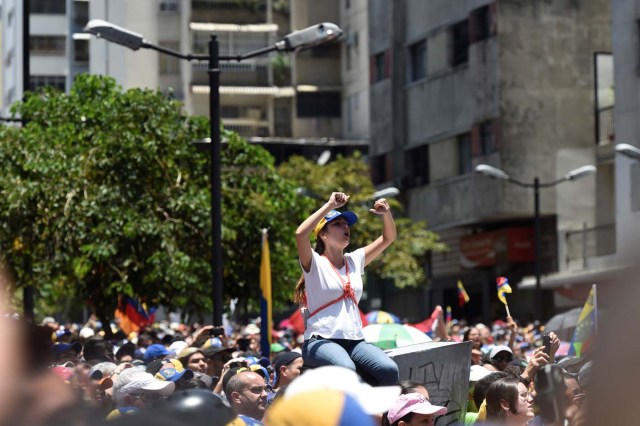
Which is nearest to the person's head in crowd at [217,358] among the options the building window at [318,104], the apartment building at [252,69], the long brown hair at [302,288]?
the long brown hair at [302,288]

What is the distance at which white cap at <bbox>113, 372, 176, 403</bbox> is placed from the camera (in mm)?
8609

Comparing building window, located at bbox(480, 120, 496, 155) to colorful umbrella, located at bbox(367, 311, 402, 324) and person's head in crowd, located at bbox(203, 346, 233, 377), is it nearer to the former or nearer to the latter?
colorful umbrella, located at bbox(367, 311, 402, 324)

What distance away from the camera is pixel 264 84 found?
239 feet

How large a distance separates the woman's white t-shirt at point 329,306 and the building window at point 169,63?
64.1 m

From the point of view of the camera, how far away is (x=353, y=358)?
352 inches

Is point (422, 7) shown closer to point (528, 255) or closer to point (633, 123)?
point (528, 255)

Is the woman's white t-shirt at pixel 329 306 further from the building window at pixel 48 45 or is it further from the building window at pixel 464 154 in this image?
the building window at pixel 48 45

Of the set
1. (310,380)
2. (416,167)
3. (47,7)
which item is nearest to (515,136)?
(416,167)

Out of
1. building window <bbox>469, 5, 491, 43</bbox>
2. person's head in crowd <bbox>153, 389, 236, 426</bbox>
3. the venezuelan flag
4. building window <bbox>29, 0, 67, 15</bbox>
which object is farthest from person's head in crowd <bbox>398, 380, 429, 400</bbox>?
building window <bbox>29, 0, 67, 15</bbox>

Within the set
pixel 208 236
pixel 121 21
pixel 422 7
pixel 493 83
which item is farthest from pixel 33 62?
pixel 208 236

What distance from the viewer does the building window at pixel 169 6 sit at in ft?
238

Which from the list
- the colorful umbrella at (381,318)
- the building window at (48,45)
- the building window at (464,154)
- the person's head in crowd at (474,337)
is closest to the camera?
the person's head in crowd at (474,337)

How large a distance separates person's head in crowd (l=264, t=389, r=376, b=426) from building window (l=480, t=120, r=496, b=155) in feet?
148

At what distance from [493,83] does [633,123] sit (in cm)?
750
